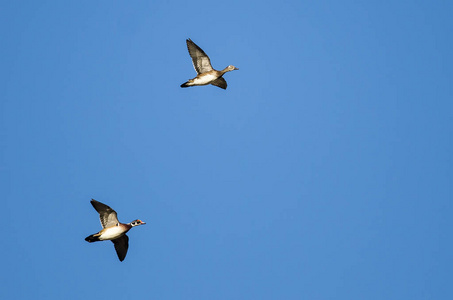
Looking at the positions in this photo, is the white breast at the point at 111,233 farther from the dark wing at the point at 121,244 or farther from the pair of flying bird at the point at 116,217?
the dark wing at the point at 121,244

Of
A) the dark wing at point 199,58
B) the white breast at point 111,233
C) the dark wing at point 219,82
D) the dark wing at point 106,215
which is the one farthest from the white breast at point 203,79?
the white breast at point 111,233

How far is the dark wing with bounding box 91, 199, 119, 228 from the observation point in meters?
39.4

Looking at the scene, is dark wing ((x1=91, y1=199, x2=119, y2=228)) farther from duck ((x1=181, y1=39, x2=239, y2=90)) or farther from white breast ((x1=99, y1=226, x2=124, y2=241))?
duck ((x1=181, y1=39, x2=239, y2=90))

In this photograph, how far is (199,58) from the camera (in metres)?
45.3

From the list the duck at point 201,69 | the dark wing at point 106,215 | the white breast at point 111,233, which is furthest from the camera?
the duck at point 201,69

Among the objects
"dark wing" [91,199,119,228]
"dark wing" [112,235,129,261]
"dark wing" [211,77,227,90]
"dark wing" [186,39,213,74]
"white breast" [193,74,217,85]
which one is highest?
"dark wing" [211,77,227,90]

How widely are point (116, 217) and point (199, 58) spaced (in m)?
13.7

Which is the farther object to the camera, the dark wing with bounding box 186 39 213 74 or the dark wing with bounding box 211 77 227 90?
the dark wing with bounding box 211 77 227 90

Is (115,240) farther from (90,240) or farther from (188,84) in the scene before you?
(188,84)

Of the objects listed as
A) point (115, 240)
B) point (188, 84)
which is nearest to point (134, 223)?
point (115, 240)

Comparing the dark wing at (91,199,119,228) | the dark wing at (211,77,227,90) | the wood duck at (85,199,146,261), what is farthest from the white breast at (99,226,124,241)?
the dark wing at (211,77,227,90)

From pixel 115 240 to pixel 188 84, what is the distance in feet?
42.7

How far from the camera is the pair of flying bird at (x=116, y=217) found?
4003 cm

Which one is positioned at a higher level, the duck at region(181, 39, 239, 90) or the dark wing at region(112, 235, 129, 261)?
the duck at region(181, 39, 239, 90)
